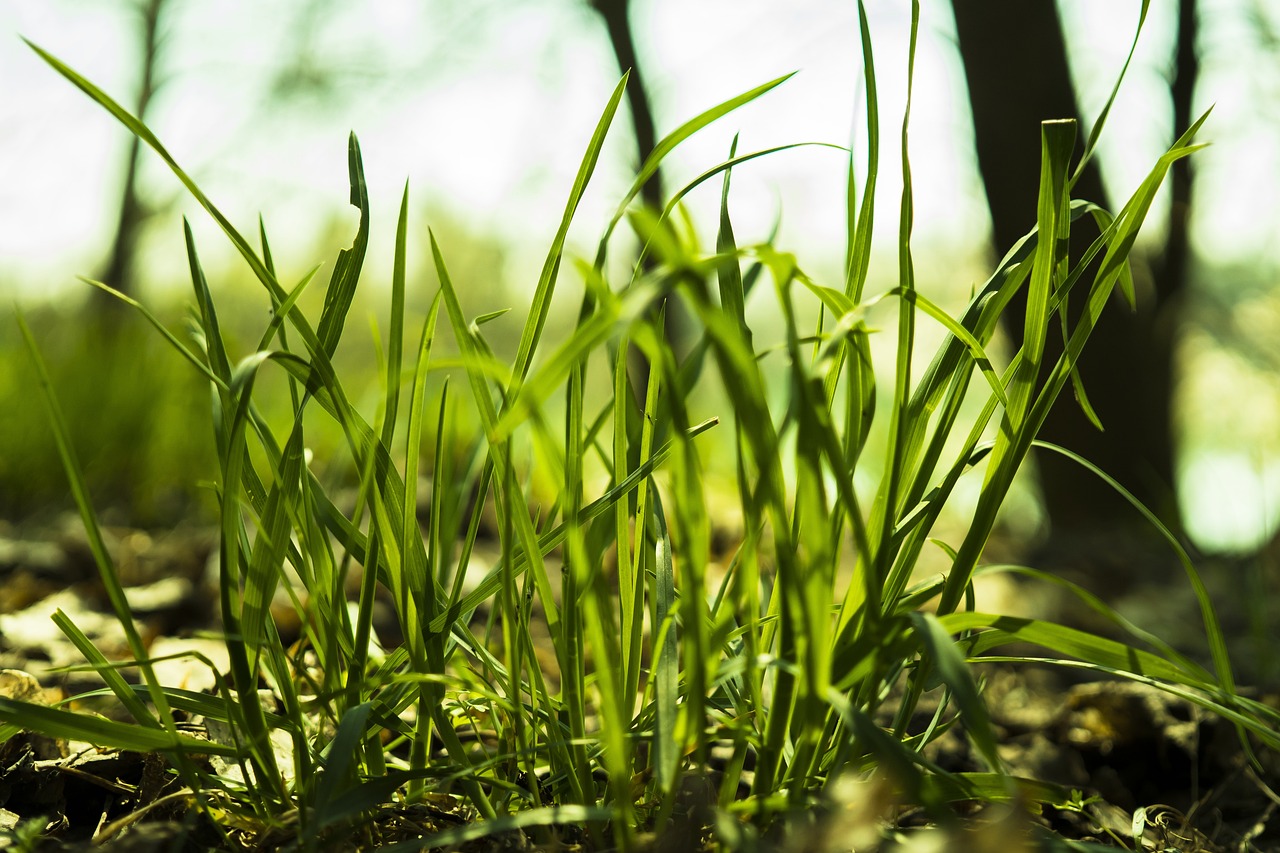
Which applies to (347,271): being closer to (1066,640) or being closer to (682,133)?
(682,133)

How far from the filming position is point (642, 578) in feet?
2.24

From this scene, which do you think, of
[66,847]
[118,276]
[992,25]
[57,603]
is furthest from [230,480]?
[118,276]

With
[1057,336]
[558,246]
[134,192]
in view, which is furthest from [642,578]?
[134,192]

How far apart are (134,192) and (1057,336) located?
8630 mm

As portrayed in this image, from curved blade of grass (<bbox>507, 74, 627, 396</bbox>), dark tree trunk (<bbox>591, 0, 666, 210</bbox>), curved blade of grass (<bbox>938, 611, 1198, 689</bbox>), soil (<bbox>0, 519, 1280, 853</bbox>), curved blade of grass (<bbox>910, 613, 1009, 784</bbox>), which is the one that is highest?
dark tree trunk (<bbox>591, 0, 666, 210</bbox>)

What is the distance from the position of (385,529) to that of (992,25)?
243 cm

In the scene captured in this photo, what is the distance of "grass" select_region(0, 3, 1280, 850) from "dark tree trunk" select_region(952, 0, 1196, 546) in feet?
5.72

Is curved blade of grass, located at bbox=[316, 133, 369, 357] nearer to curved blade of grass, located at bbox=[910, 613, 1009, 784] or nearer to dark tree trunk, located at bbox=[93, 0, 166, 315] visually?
curved blade of grass, located at bbox=[910, 613, 1009, 784]

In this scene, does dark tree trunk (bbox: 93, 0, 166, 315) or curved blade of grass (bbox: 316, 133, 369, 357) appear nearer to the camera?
curved blade of grass (bbox: 316, 133, 369, 357)

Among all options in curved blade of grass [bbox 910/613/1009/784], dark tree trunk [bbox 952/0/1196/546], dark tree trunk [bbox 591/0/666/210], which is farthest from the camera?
dark tree trunk [bbox 591/0/666/210]

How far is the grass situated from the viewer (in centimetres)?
47

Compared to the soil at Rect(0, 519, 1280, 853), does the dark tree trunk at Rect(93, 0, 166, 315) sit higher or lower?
higher

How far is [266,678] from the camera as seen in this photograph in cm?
95

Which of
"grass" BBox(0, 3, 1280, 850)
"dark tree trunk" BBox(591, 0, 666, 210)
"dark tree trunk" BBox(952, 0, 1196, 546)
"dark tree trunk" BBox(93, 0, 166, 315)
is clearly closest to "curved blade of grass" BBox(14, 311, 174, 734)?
"grass" BBox(0, 3, 1280, 850)
